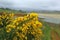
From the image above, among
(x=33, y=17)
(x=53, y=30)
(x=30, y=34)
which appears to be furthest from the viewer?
(x=53, y=30)

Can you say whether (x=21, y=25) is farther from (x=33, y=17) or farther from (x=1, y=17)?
(x=1, y=17)

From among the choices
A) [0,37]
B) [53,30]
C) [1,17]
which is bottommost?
[53,30]

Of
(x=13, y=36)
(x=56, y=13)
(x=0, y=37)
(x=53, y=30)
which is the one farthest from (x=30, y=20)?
(x=56, y=13)

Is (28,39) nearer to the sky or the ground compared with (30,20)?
nearer to the ground

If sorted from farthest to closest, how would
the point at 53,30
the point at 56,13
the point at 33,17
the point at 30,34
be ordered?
the point at 56,13, the point at 53,30, the point at 30,34, the point at 33,17

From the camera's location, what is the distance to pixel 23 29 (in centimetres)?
348

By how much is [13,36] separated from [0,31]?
1.04ft

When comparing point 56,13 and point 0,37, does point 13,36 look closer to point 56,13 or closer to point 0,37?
point 0,37

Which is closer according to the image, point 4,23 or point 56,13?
point 4,23

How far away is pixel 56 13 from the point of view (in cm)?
970

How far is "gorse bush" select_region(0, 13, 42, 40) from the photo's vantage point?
3.46m

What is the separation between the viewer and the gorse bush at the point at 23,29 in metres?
3.46

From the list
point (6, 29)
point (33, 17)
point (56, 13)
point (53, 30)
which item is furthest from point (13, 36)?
point (56, 13)

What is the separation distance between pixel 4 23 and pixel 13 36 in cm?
39
